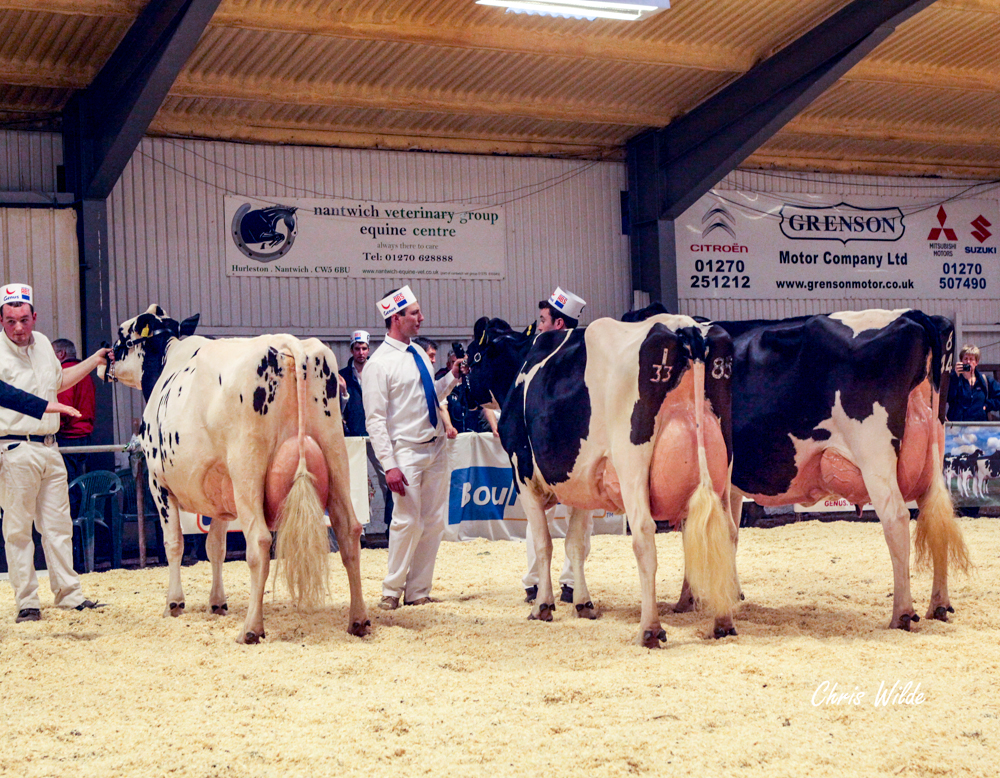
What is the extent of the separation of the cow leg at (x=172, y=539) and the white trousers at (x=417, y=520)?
128 centimetres

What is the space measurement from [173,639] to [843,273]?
1397 centimetres

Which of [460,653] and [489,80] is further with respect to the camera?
[489,80]

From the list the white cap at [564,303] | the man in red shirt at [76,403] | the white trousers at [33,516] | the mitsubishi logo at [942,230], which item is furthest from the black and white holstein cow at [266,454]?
the mitsubishi logo at [942,230]

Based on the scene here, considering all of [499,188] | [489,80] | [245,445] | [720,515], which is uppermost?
[489,80]

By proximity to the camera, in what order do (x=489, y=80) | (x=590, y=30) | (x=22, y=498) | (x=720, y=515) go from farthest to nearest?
(x=489, y=80)
(x=590, y=30)
(x=22, y=498)
(x=720, y=515)

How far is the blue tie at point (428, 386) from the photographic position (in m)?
6.60

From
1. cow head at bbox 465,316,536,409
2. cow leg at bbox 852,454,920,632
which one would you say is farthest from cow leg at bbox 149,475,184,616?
cow leg at bbox 852,454,920,632

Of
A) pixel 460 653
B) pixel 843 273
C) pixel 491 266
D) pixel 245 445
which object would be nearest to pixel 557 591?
pixel 460 653

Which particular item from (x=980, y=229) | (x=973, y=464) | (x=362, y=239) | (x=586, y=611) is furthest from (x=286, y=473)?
(x=980, y=229)

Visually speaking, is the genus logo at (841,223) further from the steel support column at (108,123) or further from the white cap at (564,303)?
the white cap at (564,303)

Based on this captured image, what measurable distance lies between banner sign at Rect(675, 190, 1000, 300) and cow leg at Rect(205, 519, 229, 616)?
35.2 feet

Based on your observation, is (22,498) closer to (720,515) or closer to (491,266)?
(720,515)

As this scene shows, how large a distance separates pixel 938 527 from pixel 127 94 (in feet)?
29.9

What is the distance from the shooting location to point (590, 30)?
12.0m
